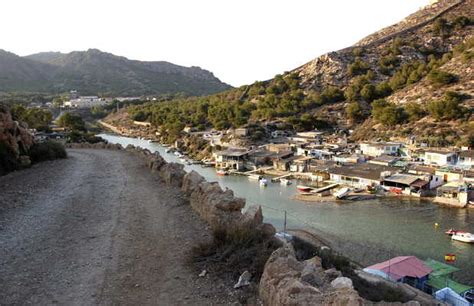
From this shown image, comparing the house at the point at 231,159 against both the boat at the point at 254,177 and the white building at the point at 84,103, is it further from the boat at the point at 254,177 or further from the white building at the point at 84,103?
the white building at the point at 84,103

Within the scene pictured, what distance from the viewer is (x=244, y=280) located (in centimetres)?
439

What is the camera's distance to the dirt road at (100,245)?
440 cm

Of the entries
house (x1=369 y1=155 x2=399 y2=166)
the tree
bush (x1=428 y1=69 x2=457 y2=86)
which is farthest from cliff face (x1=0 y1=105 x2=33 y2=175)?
bush (x1=428 y1=69 x2=457 y2=86)

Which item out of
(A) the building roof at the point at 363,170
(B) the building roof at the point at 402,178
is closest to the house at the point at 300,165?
→ (A) the building roof at the point at 363,170

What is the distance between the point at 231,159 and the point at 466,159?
1679 centimetres

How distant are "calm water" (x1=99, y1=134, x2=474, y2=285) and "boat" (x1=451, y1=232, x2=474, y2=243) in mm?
188

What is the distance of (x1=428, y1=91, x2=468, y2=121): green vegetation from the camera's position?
36.8 metres

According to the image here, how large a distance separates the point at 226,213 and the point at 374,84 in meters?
51.0

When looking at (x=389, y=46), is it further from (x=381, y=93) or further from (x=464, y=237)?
(x=464, y=237)

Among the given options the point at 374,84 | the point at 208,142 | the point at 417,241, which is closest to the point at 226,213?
the point at 417,241

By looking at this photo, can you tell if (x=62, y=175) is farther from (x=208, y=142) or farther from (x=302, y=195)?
(x=208, y=142)

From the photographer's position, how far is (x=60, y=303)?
4199 mm

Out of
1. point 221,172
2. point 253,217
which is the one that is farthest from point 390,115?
point 253,217

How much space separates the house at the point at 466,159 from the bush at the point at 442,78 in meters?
18.0
